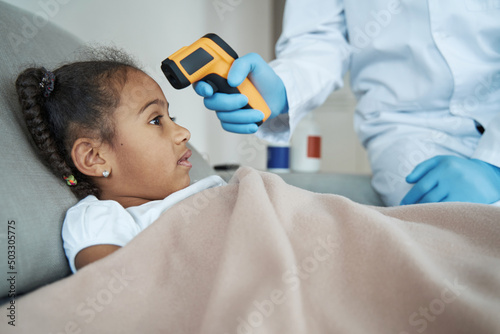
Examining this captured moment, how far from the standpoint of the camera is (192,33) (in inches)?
54.6

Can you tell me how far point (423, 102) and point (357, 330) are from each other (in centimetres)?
81

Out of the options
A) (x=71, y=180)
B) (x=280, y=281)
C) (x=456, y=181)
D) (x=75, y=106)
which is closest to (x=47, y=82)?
(x=75, y=106)

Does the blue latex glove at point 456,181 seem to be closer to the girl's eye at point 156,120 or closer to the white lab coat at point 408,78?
the white lab coat at point 408,78

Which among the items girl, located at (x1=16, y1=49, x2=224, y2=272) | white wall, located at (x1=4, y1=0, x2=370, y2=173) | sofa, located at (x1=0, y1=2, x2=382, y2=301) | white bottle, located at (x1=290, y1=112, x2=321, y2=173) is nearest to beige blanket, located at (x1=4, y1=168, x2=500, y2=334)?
sofa, located at (x1=0, y1=2, x2=382, y2=301)

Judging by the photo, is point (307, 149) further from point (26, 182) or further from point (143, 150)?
point (26, 182)

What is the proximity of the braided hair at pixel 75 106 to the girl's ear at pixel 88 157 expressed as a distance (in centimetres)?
1

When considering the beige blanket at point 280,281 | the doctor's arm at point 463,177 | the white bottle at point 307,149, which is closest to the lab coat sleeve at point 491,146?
the doctor's arm at point 463,177

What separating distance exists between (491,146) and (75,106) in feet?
2.89

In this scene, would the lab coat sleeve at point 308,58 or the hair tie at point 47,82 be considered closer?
the hair tie at point 47,82

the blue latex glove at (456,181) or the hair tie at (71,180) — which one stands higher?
the hair tie at (71,180)

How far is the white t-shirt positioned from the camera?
1.94ft

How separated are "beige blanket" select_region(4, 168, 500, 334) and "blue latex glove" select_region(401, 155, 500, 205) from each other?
0.31 m

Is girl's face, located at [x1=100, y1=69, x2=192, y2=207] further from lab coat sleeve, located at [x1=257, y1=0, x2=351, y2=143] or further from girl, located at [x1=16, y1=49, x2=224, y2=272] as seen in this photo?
lab coat sleeve, located at [x1=257, y1=0, x2=351, y2=143]

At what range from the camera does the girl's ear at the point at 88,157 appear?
746 millimetres
